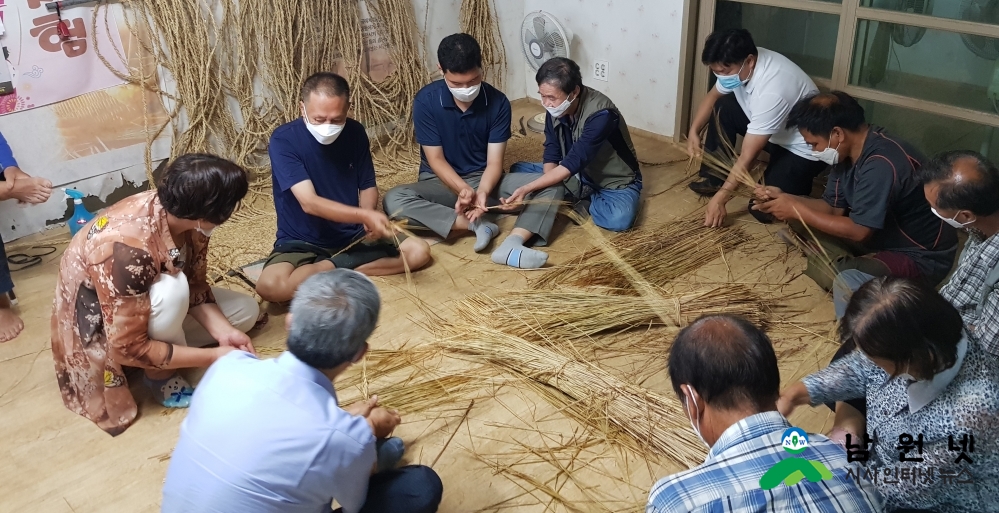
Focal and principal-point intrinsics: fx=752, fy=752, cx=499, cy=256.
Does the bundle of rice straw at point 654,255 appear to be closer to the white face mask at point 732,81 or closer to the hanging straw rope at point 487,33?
the white face mask at point 732,81

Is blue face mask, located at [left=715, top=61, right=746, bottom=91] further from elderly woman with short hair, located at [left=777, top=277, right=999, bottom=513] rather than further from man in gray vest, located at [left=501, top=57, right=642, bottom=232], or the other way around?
elderly woman with short hair, located at [left=777, top=277, right=999, bottom=513]

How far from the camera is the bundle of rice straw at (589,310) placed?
9.29 ft

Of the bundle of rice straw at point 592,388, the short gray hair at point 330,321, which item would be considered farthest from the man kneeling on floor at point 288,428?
the bundle of rice straw at point 592,388

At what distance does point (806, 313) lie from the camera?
297 centimetres

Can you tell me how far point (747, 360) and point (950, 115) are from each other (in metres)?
2.81

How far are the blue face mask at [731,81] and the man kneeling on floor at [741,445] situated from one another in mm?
2307

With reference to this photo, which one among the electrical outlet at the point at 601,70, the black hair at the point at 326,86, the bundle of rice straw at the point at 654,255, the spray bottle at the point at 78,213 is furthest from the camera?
the electrical outlet at the point at 601,70

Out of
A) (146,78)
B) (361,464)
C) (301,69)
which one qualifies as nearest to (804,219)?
(361,464)

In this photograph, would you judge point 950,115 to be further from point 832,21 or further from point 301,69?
point 301,69

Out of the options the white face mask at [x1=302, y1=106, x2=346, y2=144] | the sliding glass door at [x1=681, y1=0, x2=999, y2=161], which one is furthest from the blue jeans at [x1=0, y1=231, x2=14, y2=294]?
the sliding glass door at [x1=681, y1=0, x2=999, y2=161]

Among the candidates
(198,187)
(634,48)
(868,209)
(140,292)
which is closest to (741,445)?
(198,187)

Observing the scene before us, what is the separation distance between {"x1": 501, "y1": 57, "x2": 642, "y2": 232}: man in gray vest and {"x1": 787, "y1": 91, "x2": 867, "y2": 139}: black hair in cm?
91

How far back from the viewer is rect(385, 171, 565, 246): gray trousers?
354 cm

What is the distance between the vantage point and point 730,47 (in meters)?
3.44
